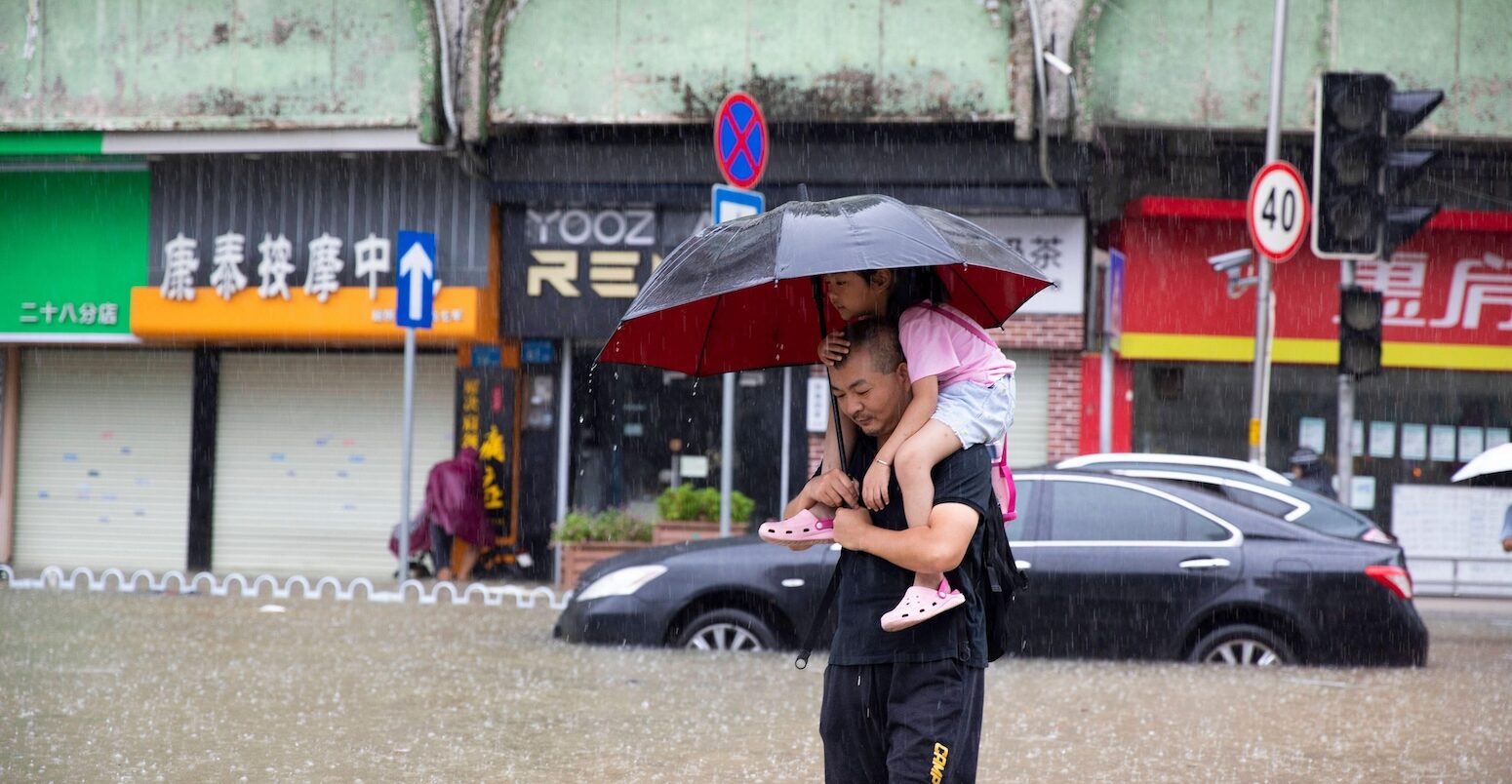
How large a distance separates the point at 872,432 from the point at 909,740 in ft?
2.35

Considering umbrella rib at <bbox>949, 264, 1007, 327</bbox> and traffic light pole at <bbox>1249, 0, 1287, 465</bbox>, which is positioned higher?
traffic light pole at <bbox>1249, 0, 1287, 465</bbox>

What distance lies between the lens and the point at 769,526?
13.4ft

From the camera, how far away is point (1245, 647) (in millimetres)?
10461

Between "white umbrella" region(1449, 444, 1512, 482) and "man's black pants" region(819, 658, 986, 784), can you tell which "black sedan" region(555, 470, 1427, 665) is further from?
"man's black pants" region(819, 658, 986, 784)

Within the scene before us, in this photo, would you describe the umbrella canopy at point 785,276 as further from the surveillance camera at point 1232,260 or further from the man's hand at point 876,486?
the surveillance camera at point 1232,260

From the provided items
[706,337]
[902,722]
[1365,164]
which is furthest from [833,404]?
[1365,164]

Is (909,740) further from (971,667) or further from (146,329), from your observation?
(146,329)

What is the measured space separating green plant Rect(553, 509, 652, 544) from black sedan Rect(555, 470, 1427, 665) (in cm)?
584

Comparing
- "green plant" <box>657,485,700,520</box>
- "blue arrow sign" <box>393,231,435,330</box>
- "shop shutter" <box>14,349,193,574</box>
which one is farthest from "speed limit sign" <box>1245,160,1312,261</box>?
"shop shutter" <box>14,349,193,574</box>

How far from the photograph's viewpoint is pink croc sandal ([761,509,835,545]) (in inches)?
160

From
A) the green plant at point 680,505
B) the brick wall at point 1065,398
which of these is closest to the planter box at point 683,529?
the green plant at point 680,505

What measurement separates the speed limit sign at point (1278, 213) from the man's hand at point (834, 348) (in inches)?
435

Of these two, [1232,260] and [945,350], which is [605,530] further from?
[945,350]

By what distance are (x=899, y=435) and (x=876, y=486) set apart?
0.13 metres
